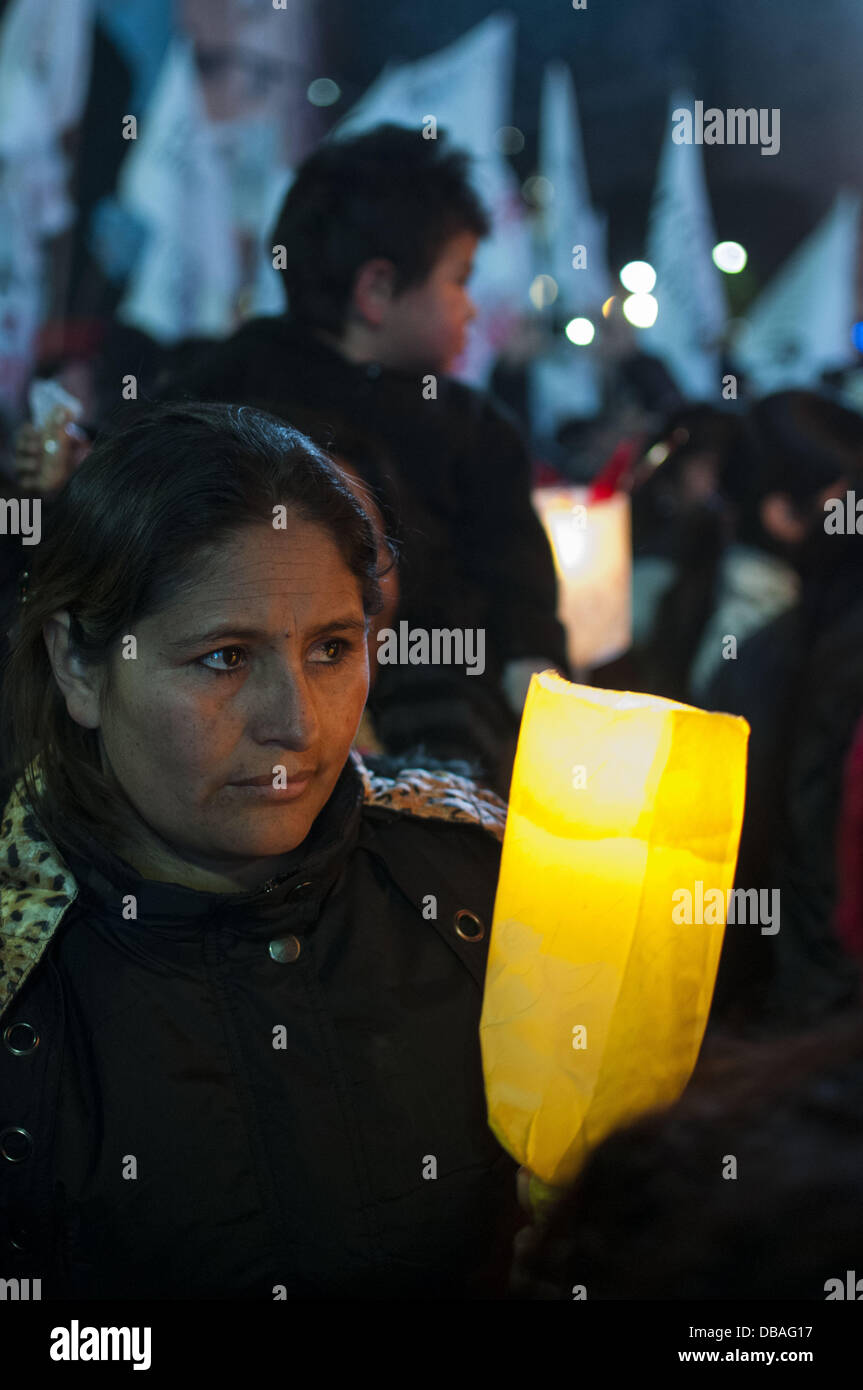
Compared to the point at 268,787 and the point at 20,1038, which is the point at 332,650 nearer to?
the point at 268,787

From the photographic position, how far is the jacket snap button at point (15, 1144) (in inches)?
53.9

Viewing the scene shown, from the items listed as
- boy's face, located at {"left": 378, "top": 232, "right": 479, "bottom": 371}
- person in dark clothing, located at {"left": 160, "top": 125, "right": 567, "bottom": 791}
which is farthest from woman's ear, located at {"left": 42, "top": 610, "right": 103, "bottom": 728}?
boy's face, located at {"left": 378, "top": 232, "right": 479, "bottom": 371}

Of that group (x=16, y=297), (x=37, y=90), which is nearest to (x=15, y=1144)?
(x=16, y=297)

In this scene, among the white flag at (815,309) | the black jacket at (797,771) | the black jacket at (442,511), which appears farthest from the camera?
the white flag at (815,309)

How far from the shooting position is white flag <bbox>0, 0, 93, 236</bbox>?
5727 mm

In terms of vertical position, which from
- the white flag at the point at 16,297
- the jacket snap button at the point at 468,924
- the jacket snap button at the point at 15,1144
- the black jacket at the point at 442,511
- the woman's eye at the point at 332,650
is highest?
the white flag at the point at 16,297

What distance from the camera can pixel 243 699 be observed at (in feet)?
4.69

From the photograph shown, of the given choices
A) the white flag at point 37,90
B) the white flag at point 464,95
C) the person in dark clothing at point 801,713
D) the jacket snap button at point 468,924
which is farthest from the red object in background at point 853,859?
the white flag at point 37,90

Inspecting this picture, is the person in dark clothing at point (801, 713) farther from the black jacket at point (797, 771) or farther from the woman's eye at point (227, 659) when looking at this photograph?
the woman's eye at point (227, 659)

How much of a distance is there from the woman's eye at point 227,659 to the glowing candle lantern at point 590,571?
2.06 meters

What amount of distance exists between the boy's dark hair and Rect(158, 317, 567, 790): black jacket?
0.12 m

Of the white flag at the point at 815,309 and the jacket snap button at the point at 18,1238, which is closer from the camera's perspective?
the jacket snap button at the point at 18,1238

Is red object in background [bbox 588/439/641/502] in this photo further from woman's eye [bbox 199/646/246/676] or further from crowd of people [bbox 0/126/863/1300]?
woman's eye [bbox 199/646/246/676]

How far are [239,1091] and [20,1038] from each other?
239mm
